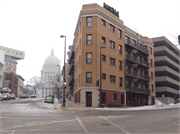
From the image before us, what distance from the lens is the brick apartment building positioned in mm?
36094

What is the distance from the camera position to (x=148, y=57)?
53000mm

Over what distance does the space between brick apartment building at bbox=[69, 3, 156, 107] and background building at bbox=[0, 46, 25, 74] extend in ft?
294

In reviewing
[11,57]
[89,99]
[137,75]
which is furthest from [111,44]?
[11,57]

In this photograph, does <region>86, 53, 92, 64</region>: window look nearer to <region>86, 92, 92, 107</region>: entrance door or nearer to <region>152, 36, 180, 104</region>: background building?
<region>86, 92, 92, 107</region>: entrance door

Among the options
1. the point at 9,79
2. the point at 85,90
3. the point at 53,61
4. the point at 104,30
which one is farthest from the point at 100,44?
the point at 53,61

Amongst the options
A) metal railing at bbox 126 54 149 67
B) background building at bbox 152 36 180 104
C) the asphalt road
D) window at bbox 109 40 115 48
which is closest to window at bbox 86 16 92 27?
window at bbox 109 40 115 48

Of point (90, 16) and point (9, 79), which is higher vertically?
point (90, 16)

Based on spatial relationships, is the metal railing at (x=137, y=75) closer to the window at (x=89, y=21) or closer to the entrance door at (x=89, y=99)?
the entrance door at (x=89, y=99)

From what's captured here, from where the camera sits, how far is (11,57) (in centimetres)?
13475

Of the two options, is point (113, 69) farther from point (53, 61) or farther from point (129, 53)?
point (53, 61)

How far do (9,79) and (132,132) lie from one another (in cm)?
8598

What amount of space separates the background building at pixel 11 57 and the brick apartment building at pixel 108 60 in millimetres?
89477

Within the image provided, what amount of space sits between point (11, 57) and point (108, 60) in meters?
109

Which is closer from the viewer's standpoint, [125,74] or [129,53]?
[125,74]
